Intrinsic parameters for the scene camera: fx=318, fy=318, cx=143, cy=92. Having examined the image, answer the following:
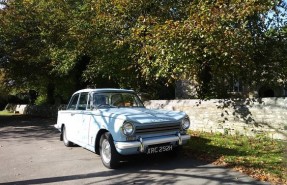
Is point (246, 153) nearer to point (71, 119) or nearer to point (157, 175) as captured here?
point (157, 175)

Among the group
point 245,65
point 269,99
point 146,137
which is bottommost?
point 146,137

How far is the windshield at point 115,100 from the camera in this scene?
8.52 m

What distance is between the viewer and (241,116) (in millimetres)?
10656

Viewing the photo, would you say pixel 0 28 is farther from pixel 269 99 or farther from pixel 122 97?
pixel 269 99

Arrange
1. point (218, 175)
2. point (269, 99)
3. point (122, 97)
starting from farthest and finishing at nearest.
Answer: point (269, 99)
point (122, 97)
point (218, 175)

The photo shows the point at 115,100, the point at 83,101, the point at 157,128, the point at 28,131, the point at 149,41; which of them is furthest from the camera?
the point at 28,131

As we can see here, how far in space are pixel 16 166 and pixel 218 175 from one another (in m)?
4.90

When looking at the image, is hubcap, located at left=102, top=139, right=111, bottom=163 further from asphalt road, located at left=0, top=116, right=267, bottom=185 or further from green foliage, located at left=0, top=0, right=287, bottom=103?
green foliage, located at left=0, top=0, right=287, bottom=103

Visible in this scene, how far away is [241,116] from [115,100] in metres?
4.51

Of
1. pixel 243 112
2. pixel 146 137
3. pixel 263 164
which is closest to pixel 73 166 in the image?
pixel 146 137

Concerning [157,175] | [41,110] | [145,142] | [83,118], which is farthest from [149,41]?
[41,110]

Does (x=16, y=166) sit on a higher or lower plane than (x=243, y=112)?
lower

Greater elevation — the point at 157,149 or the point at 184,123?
the point at 184,123

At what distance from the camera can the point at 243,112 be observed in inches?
417
